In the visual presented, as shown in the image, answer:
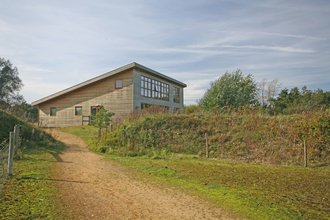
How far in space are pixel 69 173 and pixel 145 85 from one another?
17281 mm

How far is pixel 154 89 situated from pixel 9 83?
34.7 meters

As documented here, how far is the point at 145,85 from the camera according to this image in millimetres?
24234

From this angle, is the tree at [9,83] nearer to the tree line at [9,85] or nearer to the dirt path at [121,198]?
the tree line at [9,85]

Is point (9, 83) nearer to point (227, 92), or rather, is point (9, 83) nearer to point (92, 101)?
point (92, 101)

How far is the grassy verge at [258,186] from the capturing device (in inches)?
180

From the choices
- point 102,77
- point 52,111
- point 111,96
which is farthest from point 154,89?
point 52,111

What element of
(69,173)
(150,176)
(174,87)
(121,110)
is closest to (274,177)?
(150,176)

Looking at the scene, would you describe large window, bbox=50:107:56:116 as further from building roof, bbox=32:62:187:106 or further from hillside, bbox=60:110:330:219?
hillside, bbox=60:110:330:219

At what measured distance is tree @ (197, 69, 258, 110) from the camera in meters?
23.3

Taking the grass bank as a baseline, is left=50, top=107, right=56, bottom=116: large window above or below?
above

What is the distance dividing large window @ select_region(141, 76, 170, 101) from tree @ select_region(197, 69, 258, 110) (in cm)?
500

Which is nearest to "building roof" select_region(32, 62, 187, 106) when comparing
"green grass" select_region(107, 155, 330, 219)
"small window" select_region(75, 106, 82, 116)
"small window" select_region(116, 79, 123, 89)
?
"small window" select_region(116, 79, 123, 89)

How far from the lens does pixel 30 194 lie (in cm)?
530

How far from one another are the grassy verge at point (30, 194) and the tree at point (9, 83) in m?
42.3
